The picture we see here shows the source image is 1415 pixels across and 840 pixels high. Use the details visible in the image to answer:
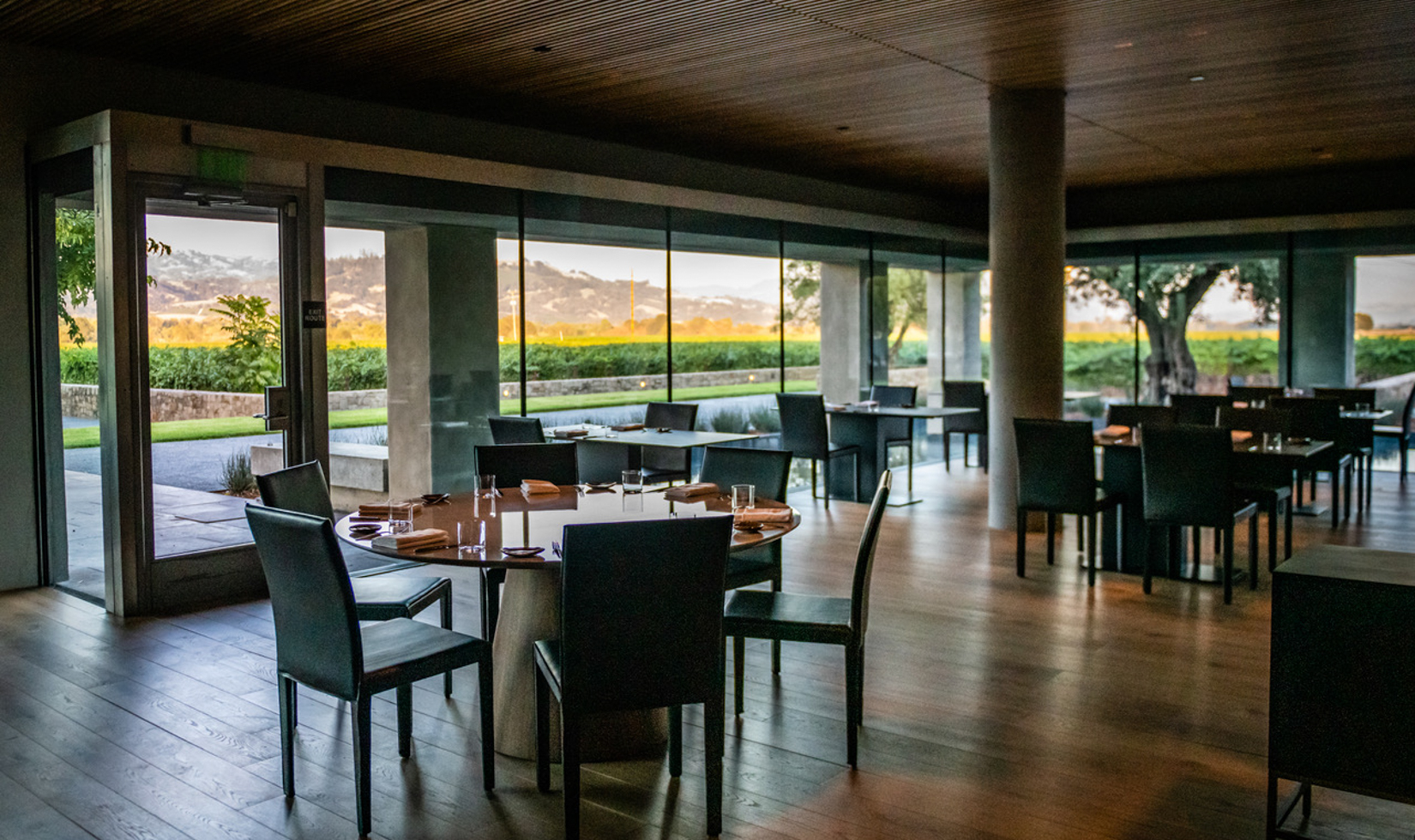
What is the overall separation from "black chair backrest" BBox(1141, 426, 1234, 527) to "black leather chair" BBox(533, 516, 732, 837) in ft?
13.1

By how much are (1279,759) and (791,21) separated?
171 inches

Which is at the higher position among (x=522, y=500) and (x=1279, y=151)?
(x=1279, y=151)

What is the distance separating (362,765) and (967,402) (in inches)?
367

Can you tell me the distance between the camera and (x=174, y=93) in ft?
22.0

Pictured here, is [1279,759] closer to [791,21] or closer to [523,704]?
[523,704]

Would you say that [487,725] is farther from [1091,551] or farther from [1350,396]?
Result: [1350,396]

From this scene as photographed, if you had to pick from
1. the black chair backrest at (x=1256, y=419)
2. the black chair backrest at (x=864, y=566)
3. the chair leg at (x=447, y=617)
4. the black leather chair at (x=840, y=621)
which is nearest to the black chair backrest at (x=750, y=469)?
A: the black leather chair at (x=840, y=621)

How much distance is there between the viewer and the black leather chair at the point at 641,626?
3141 mm

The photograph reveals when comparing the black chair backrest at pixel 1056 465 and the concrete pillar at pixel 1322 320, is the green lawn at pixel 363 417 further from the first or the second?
the concrete pillar at pixel 1322 320

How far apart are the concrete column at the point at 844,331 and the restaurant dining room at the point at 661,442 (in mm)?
69

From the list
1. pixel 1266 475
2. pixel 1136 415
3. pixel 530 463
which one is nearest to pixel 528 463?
pixel 530 463

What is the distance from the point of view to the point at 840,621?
3.94 meters

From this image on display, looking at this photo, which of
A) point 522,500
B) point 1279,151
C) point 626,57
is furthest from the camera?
point 1279,151

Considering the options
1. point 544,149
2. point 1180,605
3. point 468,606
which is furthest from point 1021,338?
point 468,606
